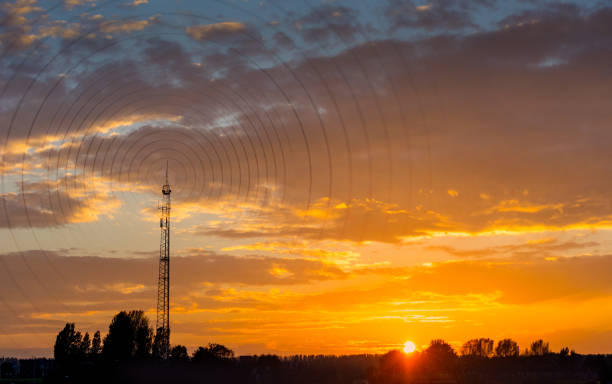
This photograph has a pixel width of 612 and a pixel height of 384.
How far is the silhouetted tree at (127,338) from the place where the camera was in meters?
186

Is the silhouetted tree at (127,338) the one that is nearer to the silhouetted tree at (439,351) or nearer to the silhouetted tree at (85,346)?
the silhouetted tree at (85,346)

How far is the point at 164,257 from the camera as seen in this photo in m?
138

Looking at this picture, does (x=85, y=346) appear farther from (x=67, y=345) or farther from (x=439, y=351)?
(x=439, y=351)

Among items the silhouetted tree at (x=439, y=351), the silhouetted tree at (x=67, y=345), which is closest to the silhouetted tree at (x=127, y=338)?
the silhouetted tree at (x=67, y=345)

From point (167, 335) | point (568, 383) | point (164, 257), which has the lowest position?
point (568, 383)

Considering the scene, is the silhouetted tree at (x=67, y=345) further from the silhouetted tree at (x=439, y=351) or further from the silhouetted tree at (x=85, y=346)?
the silhouetted tree at (x=439, y=351)

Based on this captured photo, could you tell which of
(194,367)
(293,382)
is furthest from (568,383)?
(194,367)

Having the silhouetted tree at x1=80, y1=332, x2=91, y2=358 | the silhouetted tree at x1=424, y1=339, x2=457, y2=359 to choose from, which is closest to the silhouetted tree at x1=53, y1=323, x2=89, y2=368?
the silhouetted tree at x1=80, y1=332, x2=91, y2=358

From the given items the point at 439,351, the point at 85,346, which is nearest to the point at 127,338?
the point at 85,346

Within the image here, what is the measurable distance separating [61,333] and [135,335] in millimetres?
20351

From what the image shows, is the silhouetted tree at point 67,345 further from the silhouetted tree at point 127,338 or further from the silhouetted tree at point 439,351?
the silhouetted tree at point 439,351

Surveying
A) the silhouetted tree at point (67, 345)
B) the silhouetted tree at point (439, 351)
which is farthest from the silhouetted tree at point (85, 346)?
→ the silhouetted tree at point (439, 351)

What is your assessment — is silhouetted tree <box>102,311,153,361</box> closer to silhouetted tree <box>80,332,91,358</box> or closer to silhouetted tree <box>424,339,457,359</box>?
silhouetted tree <box>80,332,91,358</box>

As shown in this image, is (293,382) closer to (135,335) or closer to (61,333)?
(135,335)
